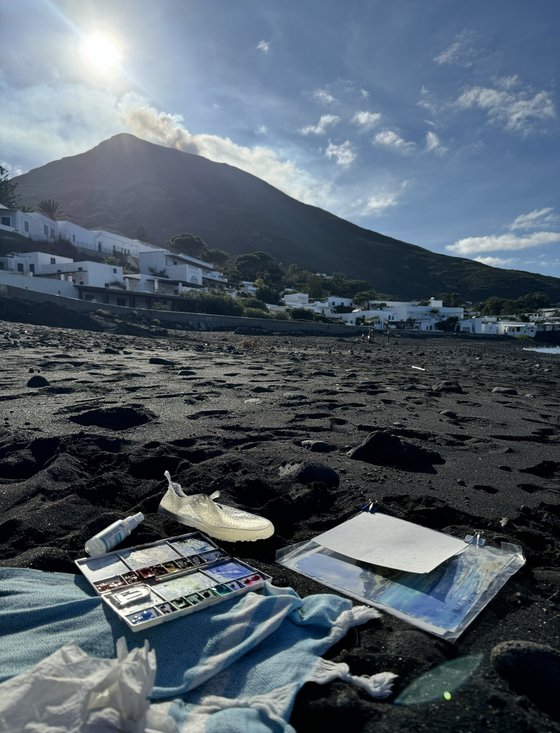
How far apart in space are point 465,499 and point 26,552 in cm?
309

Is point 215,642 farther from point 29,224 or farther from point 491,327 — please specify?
point 29,224

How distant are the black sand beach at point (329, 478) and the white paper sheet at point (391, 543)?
21 centimetres

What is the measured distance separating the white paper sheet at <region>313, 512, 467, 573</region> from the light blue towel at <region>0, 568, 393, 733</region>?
0.52 m

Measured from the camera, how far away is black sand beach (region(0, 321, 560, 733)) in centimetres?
197

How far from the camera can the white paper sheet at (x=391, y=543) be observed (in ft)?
9.47

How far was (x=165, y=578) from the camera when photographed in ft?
8.39

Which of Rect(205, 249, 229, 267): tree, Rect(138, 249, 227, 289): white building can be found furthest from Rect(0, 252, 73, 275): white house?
Rect(205, 249, 229, 267): tree

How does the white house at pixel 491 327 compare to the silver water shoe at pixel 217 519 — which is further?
the white house at pixel 491 327

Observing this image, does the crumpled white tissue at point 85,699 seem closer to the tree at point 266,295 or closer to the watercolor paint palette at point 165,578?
the watercolor paint palette at point 165,578

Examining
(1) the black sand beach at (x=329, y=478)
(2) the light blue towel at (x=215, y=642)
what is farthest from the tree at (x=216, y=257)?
(2) the light blue towel at (x=215, y=642)

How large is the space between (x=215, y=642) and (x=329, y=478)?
2191 mm

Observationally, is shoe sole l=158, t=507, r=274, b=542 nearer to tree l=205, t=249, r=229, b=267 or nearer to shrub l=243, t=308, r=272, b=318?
shrub l=243, t=308, r=272, b=318

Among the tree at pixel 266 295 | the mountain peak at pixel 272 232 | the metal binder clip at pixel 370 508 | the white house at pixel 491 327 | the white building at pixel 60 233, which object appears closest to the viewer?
the metal binder clip at pixel 370 508

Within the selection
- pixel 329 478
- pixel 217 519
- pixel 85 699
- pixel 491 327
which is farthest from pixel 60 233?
pixel 85 699
